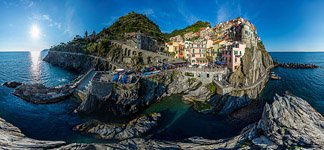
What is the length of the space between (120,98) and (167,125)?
12.4m

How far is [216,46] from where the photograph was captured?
5831cm

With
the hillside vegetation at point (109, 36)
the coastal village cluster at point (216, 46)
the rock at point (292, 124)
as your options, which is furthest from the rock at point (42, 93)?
the rock at point (292, 124)

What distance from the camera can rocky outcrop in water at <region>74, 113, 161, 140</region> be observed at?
83.4 feet

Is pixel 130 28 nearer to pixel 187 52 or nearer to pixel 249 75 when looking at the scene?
pixel 187 52

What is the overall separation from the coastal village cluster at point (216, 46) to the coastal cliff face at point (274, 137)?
31.4 metres

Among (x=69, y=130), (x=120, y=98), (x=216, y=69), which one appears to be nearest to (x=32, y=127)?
(x=69, y=130)

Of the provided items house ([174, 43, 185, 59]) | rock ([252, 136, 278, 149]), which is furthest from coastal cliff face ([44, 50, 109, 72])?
rock ([252, 136, 278, 149])

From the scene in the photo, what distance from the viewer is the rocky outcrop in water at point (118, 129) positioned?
25420mm

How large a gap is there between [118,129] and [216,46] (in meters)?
44.1

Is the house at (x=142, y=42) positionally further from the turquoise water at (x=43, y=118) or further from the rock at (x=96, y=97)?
the rock at (x=96, y=97)

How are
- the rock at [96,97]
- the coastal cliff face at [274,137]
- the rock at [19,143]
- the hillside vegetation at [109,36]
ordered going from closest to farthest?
the coastal cliff face at [274,137], the rock at [19,143], the rock at [96,97], the hillside vegetation at [109,36]

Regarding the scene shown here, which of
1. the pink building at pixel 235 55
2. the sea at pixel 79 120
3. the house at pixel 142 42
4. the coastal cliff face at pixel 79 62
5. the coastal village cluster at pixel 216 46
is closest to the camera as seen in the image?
the sea at pixel 79 120

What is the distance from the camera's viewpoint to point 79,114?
33344mm

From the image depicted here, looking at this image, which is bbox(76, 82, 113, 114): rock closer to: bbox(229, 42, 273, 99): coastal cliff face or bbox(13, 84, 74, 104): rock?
bbox(13, 84, 74, 104): rock
